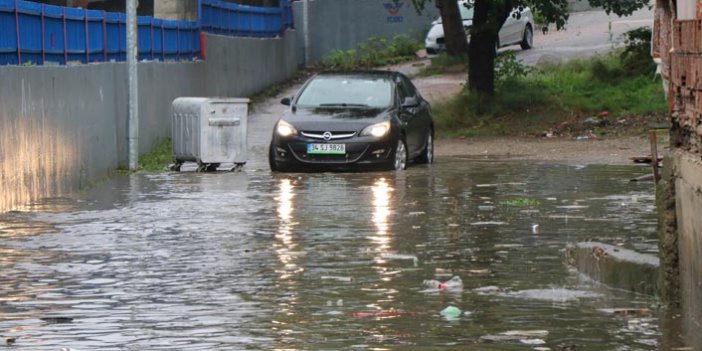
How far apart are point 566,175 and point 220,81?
15.0 meters

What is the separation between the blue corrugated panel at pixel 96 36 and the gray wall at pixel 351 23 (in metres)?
23.4

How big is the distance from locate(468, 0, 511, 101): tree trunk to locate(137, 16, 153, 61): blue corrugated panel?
6.56m

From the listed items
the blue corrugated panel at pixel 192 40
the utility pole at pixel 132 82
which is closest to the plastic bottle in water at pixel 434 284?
the utility pole at pixel 132 82

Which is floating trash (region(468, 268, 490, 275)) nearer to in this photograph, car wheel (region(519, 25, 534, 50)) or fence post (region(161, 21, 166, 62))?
fence post (region(161, 21, 166, 62))

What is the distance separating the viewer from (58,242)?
1280 centimetres

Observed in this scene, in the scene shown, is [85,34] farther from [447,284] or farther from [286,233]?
[447,284]

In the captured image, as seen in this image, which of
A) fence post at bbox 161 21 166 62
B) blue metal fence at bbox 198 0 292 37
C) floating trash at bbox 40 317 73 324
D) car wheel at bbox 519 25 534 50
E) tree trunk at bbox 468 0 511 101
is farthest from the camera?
car wheel at bbox 519 25 534 50

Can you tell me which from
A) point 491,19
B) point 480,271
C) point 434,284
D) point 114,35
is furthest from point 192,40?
point 434,284

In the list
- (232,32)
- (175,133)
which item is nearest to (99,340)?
(175,133)

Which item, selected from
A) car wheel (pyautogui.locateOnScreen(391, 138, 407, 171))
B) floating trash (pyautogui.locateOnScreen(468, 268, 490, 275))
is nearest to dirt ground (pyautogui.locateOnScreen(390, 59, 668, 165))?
car wheel (pyautogui.locateOnScreen(391, 138, 407, 171))

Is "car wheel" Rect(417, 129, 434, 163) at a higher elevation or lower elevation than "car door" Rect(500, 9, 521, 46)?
lower

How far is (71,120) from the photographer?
18.6m

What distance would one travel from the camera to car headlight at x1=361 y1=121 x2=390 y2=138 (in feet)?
67.5

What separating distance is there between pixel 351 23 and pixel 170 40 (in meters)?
18.2
